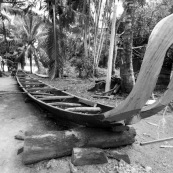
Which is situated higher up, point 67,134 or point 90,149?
point 67,134

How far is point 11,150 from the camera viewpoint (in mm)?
1986

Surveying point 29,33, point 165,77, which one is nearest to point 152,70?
point 165,77

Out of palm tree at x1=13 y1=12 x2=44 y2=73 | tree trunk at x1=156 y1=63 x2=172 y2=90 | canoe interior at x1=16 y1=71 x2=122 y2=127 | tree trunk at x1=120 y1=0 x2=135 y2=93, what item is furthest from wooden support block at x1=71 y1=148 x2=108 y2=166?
palm tree at x1=13 y1=12 x2=44 y2=73

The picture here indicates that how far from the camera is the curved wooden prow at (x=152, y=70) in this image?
0.85 metres

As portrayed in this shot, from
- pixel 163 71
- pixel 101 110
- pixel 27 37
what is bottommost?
pixel 101 110

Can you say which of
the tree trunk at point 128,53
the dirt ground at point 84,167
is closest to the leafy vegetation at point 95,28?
the tree trunk at point 128,53

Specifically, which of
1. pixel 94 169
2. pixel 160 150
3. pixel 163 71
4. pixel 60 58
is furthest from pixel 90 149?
pixel 60 58

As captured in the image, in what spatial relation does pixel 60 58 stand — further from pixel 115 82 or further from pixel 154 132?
pixel 154 132

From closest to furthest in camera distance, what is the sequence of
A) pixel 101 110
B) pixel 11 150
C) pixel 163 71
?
pixel 11 150
pixel 101 110
pixel 163 71

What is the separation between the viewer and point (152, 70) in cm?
94

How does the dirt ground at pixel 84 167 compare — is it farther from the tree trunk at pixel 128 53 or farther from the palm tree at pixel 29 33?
the palm tree at pixel 29 33

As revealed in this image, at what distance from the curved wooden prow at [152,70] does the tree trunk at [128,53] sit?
11.8ft

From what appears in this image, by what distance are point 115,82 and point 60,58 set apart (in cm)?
487

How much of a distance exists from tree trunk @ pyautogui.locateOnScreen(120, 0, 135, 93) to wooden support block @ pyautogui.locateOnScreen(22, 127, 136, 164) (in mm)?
2959
